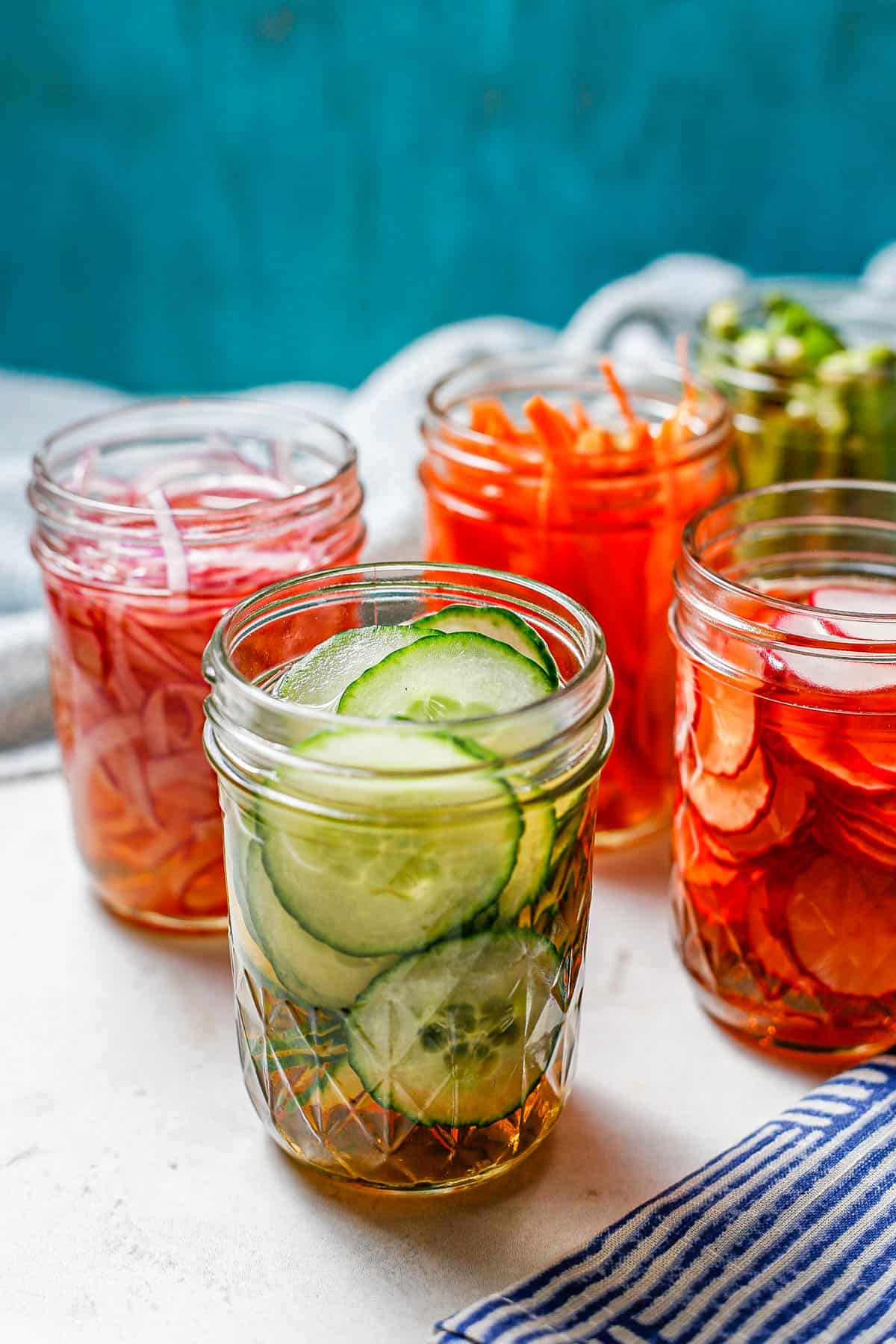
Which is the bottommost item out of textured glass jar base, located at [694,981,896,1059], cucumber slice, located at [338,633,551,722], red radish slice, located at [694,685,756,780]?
textured glass jar base, located at [694,981,896,1059]

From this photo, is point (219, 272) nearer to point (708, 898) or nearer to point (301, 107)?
point (301, 107)

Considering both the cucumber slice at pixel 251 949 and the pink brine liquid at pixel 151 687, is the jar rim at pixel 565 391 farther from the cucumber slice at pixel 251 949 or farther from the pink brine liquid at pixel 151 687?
the cucumber slice at pixel 251 949

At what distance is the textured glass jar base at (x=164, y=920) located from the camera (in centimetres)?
101

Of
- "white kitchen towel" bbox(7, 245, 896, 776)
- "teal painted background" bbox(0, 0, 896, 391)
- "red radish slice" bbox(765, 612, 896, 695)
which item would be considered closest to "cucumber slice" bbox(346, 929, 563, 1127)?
"red radish slice" bbox(765, 612, 896, 695)

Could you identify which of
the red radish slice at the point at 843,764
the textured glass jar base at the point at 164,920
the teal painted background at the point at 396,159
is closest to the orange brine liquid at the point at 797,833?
the red radish slice at the point at 843,764

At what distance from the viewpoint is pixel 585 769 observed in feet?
2.39

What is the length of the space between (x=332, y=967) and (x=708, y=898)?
0.93 ft

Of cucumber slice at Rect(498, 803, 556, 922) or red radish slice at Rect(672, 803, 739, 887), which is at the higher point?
cucumber slice at Rect(498, 803, 556, 922)

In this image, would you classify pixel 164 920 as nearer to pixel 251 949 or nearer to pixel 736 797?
pixel 251 949

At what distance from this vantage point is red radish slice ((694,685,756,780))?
2.72 ft

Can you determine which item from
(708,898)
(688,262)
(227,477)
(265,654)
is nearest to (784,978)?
(708,898)

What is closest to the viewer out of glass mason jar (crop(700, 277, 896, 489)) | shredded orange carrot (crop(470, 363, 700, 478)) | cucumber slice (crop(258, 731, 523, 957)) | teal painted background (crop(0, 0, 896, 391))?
cucumber slice (crop(258, 731, 523, 957))

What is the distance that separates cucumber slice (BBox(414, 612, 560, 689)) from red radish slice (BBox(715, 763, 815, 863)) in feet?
0.49

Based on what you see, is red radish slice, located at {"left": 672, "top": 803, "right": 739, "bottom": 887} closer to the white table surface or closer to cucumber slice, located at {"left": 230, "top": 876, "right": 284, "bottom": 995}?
the white table surface
